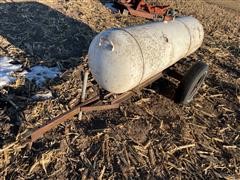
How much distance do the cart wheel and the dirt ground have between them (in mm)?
260

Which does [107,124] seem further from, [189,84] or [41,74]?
[41,74]

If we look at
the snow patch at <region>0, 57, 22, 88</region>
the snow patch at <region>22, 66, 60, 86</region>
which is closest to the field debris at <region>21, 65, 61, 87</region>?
the snow patch at <region>22, 66, 60, 86</region>

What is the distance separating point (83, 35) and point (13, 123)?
17.5 feet

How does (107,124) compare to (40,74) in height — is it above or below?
above

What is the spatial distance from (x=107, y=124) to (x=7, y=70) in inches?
131

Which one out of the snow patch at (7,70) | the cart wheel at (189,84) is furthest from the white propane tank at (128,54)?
the snow patch at (7,70)

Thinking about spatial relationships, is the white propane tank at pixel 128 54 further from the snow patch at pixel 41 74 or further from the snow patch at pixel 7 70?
the snow patch at pixel 7 70

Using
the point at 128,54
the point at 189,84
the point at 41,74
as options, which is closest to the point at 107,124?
the point at 128,54

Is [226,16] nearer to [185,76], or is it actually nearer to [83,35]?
[83,35]

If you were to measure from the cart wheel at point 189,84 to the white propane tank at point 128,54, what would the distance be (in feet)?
2.42

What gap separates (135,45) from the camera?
6.54 metres

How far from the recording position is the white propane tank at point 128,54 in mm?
6199

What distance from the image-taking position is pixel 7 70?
8.70 m

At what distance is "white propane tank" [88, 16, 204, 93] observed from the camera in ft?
20.3
